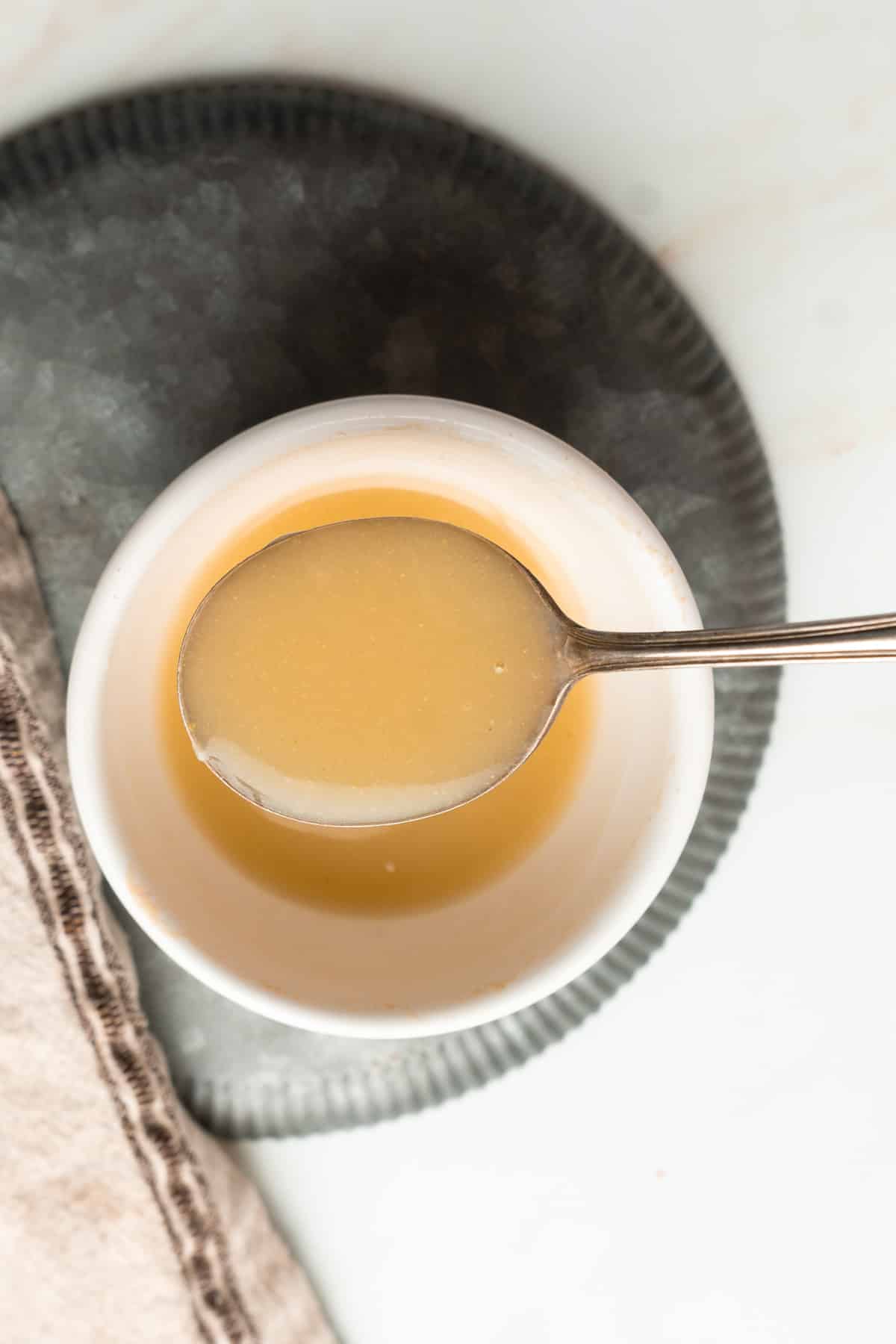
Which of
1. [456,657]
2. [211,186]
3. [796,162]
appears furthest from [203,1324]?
[796,162]

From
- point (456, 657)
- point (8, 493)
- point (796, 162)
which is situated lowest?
point (8, 493)

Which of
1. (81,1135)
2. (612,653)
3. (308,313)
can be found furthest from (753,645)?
(81,1135)

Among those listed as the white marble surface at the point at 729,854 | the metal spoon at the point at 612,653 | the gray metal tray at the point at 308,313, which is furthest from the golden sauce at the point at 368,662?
the white marble surface at the point at 729,854

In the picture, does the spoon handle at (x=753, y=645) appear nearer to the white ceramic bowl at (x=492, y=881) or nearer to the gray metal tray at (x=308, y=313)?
the white ceramic bowl at (x=492, y=881)

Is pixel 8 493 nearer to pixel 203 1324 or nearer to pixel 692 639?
pixel 692 639

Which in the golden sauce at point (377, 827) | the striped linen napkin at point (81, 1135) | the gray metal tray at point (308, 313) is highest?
the gray metal tray at point (308, 313)

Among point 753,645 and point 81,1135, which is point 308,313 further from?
point 81,1135

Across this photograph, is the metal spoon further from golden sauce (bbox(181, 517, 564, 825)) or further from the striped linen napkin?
the striped linen napkin
